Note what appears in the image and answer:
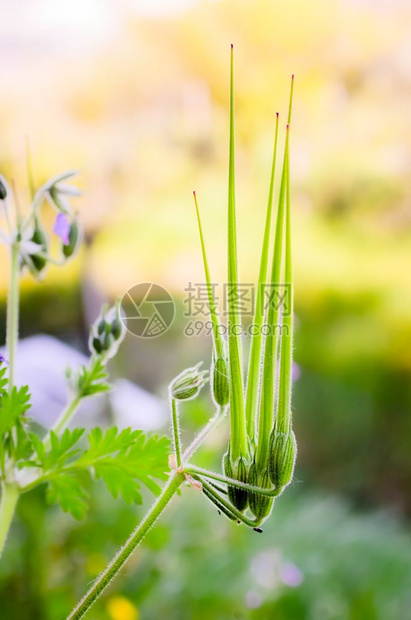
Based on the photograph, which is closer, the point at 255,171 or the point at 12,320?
the point at 12,320

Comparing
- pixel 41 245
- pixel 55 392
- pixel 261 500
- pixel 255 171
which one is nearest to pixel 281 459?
pixel 261 500

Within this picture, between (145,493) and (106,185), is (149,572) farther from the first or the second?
(106,185)

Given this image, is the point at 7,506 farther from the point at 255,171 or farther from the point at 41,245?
the point at 255,171

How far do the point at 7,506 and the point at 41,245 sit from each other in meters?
0.10

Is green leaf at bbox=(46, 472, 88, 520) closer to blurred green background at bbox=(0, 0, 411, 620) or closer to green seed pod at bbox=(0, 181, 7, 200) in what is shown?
green seed pod at bbox=(0, 181, 7, 200)

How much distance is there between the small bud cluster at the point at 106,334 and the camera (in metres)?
0.25

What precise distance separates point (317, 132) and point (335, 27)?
294 mm

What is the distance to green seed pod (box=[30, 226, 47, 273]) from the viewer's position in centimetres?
26

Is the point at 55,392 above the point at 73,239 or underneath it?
underneath

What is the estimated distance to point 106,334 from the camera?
0.82ft

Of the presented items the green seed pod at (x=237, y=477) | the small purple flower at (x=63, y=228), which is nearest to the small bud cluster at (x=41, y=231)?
the small purple flower at (x=63, y=228)

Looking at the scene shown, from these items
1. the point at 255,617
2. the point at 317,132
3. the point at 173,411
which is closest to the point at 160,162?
the point at 317,132

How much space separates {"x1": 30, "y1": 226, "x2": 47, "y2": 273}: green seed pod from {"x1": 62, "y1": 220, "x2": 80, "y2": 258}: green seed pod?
1cm

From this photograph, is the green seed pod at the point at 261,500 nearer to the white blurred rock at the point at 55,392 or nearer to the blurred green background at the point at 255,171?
the white blurred rock at the point at 55,392
